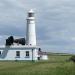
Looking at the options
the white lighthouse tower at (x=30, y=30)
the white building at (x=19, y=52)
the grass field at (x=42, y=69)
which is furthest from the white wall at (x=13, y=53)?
the grass field at (x=42, y=69)

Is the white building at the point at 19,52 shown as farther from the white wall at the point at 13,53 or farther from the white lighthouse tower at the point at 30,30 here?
the white lighthouse tower at the point at 30,30

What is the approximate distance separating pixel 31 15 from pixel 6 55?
7.75 m

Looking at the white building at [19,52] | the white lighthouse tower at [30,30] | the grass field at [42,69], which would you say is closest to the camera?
the grass field at [42,69]

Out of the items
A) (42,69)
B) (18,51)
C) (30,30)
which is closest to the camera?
(42,69)

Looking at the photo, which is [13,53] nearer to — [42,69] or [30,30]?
[30,30]

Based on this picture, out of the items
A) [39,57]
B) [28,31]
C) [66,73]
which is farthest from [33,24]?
[66,73]

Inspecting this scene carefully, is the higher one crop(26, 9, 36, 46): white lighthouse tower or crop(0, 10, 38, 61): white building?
crop(26, 9, 36, 46): white lighthouse tower

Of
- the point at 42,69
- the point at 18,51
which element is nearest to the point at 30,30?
the point at 18,51

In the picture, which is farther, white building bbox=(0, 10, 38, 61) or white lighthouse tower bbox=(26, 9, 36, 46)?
white lighthouse tower bbox=(26, 9, 36, 46)

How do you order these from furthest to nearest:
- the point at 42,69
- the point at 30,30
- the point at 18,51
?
the point at 30,30 → the point at 18,51 → the point at 42,69

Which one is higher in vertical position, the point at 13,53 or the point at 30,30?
the point at 30,30

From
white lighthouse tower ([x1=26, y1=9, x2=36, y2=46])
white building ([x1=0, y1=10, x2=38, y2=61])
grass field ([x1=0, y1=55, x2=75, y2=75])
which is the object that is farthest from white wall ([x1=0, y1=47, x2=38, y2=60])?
grass field ([x1=0, y1=55, x2=75, y2=75])

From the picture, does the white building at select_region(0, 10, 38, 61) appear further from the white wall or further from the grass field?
the grass field

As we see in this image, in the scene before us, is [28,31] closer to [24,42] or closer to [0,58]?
[24,42]
